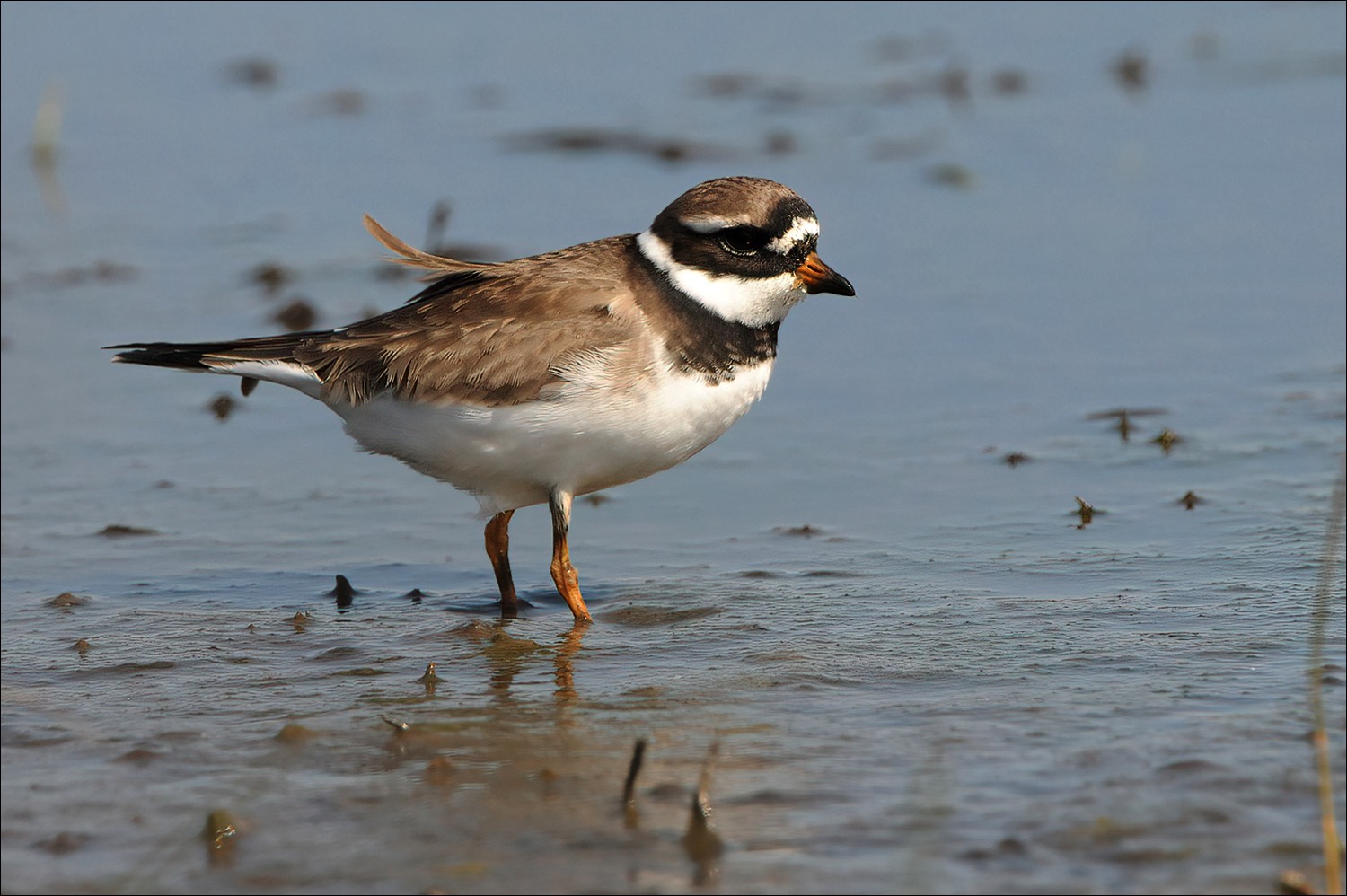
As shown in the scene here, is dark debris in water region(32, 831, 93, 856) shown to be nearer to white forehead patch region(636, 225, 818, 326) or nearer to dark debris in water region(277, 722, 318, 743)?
dark debris in water region(277, 722, 318, 743)

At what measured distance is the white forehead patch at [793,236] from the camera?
6145mm

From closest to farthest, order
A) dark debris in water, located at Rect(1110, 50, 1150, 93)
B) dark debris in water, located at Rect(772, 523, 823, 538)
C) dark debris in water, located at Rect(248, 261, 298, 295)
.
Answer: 1. dark debris in water, located at Rect(772, 523, 823, 538)
2. dark debris in water, located at Rect(248, 261, 298, 295)
3. dark debris in water, located at Rect(1110, 50, 1150, 93)

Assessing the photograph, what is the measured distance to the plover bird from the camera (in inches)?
235

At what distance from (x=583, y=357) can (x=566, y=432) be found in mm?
257

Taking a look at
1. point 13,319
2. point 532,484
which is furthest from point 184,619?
point 13,319

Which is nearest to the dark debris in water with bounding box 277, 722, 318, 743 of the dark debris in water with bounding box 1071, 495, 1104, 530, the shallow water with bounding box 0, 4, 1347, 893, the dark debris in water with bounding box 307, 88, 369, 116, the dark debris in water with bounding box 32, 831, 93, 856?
the shallow water with bounding box 0, 4, 1347, 893

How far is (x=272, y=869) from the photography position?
161 inches

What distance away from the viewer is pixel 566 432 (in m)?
5.97

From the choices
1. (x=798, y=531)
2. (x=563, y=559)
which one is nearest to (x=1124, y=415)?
(x=798, y=531)

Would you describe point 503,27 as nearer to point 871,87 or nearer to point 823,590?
→ point 871,87

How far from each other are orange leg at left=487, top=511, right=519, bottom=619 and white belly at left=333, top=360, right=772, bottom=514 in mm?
150

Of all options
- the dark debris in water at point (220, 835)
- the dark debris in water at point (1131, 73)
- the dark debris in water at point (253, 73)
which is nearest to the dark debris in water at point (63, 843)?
the dark debris in water at point (220, 835)

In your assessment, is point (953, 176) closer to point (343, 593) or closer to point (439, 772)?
point (343, 593)

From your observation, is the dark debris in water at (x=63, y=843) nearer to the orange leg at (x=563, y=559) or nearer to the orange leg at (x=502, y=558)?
the orange leg at (x=563, y=559)
